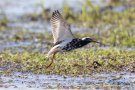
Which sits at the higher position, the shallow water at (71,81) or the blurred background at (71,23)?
the blurred background at (71,23)

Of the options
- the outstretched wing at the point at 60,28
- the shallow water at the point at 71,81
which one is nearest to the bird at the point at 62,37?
the outstretched wing at the point at 60,28

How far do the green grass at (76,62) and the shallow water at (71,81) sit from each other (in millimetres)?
302

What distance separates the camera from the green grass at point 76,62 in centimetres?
1048

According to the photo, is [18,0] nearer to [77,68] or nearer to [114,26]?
[114,26]

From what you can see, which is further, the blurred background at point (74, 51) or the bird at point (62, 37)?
the bird at point (62, 37)

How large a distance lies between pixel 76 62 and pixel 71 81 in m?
1.31

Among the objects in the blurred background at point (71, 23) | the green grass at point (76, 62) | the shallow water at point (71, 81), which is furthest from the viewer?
the blurred background at point (71, 23)

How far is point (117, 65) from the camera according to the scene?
1075 centimetres

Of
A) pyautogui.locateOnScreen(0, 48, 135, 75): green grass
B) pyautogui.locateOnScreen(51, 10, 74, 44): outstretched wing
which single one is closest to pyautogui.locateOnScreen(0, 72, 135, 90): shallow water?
pyautogui.locateOnScreen(0, 48, 135, 75): green grass

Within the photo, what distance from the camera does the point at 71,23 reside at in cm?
1708

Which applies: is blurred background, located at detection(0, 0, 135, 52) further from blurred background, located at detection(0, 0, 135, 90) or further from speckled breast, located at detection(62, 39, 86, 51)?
speckled breast, located at detection(62, 39, 86, 51)

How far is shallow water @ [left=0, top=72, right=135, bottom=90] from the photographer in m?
→ 9.20

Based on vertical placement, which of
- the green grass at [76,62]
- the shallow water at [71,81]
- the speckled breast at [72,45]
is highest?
the speckled breast at [72,45]

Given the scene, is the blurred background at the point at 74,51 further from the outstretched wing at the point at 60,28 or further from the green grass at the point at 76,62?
the outstretched wing at the point at 60,28
